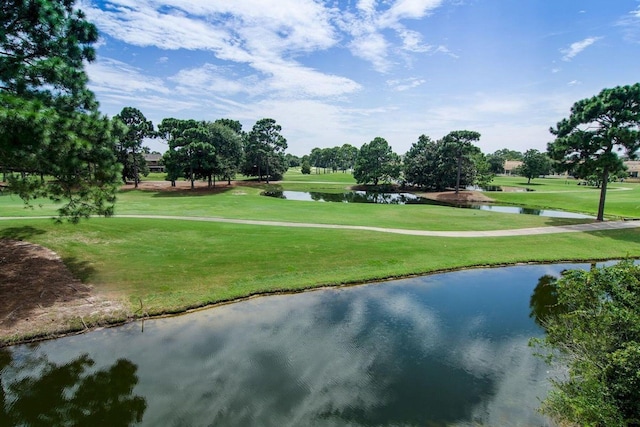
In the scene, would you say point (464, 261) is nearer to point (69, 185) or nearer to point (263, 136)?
point (69, 185)

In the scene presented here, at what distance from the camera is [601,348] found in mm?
6613

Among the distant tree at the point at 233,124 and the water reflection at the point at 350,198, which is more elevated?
the distant tree at the point at 233,124

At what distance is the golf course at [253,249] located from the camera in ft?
45.9

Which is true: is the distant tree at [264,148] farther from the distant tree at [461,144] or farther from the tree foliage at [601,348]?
the tree foliage at [601,348]

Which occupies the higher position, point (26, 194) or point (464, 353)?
point (26, 194)

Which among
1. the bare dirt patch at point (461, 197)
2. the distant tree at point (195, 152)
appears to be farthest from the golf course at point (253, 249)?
the distant tree at point (195, 152)

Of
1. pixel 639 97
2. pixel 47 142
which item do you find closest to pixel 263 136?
pixel 639 97

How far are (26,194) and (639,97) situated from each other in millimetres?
37607

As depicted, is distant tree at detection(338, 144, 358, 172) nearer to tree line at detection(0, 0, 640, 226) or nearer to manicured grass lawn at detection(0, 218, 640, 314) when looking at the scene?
tree line at detection(0, 0, 640, 226)

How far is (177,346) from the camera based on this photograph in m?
10.4

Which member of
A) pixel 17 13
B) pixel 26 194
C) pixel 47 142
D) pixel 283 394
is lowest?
pixel 283 394

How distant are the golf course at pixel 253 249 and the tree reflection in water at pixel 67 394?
219 cm

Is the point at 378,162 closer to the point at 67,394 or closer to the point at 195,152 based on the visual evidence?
the point at 195,152

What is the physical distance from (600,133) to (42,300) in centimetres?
3690
